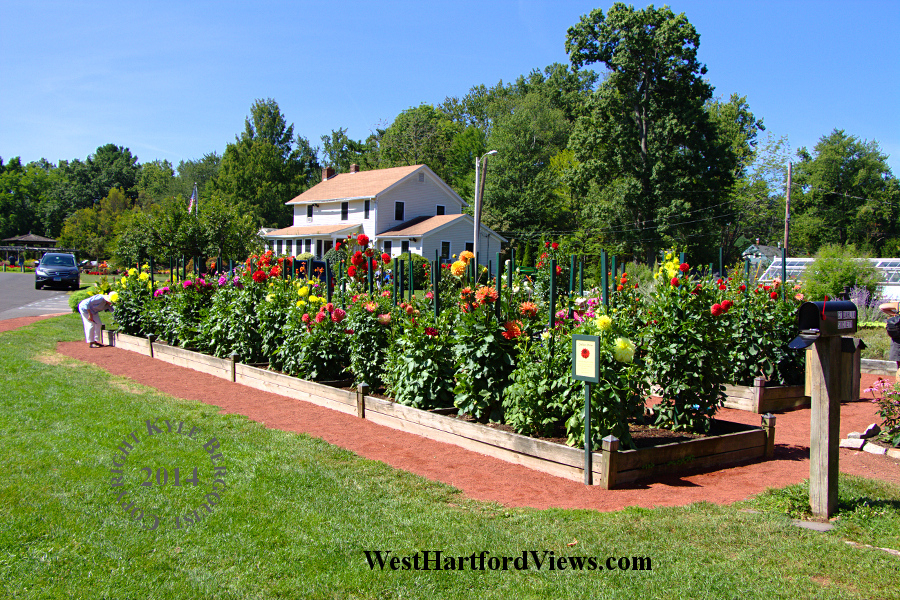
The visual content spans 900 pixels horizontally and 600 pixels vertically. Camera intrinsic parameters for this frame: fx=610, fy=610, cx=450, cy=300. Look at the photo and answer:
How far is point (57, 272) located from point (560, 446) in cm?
3295

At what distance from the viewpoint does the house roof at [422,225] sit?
1455 inches

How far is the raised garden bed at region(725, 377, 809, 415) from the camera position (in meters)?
8.29

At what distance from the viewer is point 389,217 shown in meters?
39.9

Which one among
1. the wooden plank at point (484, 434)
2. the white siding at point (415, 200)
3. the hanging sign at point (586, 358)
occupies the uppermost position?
the white siding at point (415, 200)

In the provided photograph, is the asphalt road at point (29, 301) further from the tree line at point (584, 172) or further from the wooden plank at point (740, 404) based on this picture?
the wooden plank at point (740, 404)

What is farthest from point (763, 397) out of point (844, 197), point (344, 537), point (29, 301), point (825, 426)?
point (844, 197)

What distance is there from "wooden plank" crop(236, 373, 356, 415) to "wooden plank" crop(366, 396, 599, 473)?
20.0 inches

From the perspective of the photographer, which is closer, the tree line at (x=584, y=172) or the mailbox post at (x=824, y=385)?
the mailbox post at (x=824, y=385)

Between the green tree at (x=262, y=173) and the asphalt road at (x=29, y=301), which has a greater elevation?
the green tree at (x=262, y=173)

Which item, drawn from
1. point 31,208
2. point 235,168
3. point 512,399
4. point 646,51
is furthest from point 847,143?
point 31,208

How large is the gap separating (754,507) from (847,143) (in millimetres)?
70252

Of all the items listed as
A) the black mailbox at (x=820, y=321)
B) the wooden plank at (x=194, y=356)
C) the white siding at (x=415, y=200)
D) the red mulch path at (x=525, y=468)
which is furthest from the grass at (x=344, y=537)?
the white siding at (x=415, y=200)

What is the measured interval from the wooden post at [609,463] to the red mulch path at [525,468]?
0.08 m
